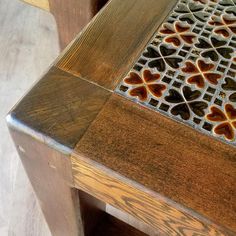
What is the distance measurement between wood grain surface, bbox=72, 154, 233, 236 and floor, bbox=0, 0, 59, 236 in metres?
0.52

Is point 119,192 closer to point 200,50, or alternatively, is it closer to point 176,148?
point 176,148

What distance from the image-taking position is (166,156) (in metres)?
0.42

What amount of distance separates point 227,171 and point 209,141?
0.14 ft

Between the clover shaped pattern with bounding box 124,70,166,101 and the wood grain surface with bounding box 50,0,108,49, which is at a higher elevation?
the clover shaped pattern with bounding box 124,70,166,101

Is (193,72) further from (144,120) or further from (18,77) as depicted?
(18,77)

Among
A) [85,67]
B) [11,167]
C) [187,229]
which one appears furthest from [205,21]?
[11,167]

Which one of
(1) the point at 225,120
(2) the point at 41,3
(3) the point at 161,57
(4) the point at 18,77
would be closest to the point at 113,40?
(3) the point at 161,57

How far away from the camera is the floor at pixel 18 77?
3.06 feet

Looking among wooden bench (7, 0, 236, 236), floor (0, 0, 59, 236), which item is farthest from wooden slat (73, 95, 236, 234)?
floor (0, 0, 59, 236)

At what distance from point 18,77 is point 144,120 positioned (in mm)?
839

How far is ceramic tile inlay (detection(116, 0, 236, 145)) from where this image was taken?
1.51 ft

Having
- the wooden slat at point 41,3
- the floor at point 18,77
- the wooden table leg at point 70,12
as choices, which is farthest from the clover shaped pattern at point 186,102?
the floor at point 18,77

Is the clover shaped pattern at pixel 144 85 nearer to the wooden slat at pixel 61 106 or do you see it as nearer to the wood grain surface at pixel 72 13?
the wooden slat at pixel 61 106

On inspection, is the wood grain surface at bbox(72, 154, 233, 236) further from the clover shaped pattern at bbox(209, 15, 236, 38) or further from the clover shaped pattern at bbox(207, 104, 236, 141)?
the clover shaped pattern at bbox(209, 15, 236, 38)
